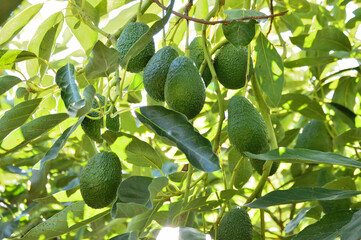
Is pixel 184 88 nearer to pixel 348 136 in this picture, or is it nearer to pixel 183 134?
pixel 183 134

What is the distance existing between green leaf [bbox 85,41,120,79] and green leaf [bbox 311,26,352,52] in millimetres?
826

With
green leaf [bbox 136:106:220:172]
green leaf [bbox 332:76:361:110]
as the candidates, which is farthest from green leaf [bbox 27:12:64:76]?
green leaf [bbox 332:76:361:110]

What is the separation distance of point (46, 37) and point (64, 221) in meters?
0.55

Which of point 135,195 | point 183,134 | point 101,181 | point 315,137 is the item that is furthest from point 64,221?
point 315,137

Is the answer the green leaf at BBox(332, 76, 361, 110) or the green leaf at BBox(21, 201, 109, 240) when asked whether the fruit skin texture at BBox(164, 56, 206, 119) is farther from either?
the green leaf at BBox(332, 76, 361, 110)

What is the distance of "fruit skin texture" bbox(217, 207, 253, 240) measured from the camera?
95 cm

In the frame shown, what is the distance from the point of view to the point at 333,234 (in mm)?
905

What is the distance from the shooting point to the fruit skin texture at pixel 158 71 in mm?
978

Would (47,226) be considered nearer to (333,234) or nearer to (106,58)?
(106,58)

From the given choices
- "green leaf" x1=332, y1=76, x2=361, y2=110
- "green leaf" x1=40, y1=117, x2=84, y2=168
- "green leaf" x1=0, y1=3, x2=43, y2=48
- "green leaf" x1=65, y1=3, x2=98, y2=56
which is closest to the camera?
"green leaf" x1=40, y1=117, x2=84, y2=168

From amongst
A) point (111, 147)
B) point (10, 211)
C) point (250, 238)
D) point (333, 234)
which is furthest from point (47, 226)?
point (10, 211)

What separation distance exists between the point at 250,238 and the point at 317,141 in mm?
636

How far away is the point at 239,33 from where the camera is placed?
928 millimetres

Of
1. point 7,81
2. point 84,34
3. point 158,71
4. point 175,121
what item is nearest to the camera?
point 175,121
